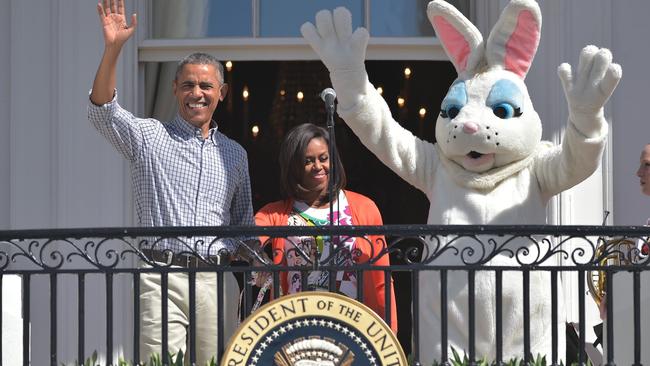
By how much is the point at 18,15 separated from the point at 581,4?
2.92 m

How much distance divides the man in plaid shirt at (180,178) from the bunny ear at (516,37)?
1.26 m

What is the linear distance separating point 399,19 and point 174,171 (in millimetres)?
2049

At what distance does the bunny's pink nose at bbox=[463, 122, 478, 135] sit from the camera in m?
7.31

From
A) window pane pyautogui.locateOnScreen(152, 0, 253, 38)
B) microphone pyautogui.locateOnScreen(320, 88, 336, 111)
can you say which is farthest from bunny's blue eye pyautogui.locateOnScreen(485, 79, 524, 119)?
window pane pyautogui.locateOnScreen(152, 0, 253, 38)

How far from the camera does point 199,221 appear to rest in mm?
7371

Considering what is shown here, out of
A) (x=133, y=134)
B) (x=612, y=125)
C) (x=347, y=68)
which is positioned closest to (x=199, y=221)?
(x=133, y=134)

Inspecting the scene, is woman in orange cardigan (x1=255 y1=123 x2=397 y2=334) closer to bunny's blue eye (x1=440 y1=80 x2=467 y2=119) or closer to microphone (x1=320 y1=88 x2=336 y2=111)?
bunny's blue eye (x1=440 y1=80 x2=467 y2=119)

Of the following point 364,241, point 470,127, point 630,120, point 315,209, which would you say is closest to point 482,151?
point 470,127

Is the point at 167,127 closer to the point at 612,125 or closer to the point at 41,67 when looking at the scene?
the point at 41,67

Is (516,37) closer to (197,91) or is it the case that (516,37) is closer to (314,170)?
(314,170)

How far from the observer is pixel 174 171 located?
24.3 ft

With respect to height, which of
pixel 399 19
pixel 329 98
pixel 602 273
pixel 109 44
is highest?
pixel 399 19

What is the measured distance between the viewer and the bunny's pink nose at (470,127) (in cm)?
731

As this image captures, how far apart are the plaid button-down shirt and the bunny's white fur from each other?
63cm
